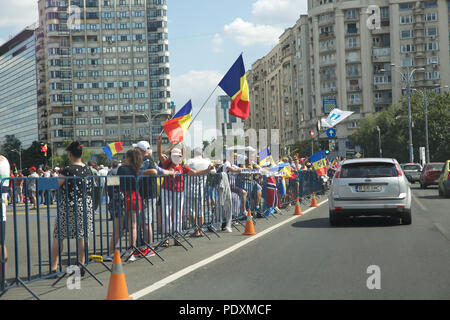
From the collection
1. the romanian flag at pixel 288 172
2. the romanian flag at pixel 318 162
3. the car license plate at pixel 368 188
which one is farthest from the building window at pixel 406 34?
the car license plate at pixel 368 188

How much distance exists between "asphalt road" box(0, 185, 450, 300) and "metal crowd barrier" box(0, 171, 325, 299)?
316 mm

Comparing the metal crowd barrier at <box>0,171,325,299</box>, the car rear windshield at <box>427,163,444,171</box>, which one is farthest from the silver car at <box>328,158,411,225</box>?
the car rear windshield at <box>427,163,444,171</box>

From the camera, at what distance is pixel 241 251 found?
33.6 ft

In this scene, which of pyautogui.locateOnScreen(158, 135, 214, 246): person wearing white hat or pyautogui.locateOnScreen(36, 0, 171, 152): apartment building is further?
pyautogui.locateOnScreen(36, 0, 171, 152): apartment building

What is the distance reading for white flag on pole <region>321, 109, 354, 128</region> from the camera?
3897 cm

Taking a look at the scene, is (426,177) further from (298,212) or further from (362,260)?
(362,260)

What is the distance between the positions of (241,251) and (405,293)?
4169 mm

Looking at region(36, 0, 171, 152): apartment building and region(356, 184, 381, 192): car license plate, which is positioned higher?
region(36, 0, 171, 152): apartment building

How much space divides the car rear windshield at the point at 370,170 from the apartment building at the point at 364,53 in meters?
87.5

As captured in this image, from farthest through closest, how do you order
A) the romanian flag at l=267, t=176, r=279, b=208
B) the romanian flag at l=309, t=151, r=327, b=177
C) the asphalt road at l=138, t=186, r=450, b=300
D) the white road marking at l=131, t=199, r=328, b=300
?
the romanian flag at l=309, t=151, r=327, b=177
the romanian flag at l=267, t=176, r=279, b=208
the white road marking at l=131, t=199, r=328, b=300
the asphalt road at l=138, t=186, r=450, b=300

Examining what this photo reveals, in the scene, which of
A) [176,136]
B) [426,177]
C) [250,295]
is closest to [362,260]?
[250,295]

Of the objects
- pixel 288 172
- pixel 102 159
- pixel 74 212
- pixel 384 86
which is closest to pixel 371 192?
pixel 288 172

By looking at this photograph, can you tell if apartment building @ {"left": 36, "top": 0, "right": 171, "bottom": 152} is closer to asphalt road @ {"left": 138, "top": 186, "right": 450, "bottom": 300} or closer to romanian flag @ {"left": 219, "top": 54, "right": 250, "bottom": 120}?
romanian flag @ {"left": 219, "top": 54, "right": 250, "bottom": 120}

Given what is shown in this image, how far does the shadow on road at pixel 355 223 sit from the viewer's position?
1441 cm
